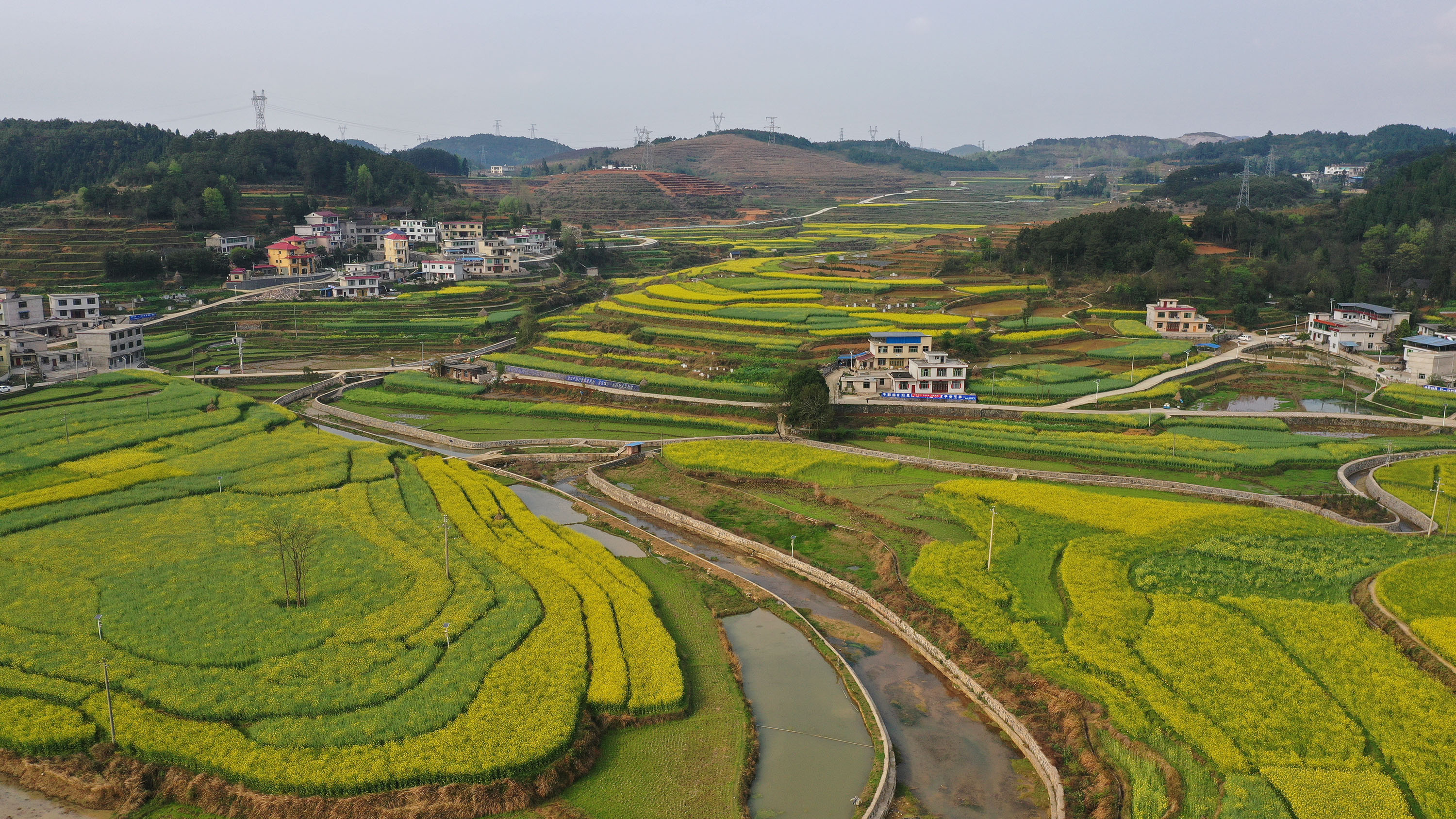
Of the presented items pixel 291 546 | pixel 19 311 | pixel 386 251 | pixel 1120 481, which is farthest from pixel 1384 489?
pixel 386 251

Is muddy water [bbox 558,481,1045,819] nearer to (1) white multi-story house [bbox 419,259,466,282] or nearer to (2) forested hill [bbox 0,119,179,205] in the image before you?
(1) white multi-story house [bbox 419,259,466,282]

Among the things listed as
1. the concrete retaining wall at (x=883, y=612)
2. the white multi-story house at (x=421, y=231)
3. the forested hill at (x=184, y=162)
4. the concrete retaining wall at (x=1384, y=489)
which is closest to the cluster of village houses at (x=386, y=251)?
the white multi-story house at (x=421, y=231)

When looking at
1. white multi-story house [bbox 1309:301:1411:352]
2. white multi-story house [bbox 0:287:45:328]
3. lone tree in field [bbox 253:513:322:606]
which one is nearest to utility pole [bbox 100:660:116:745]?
lone tree in field [bbox 253:513:322:606]

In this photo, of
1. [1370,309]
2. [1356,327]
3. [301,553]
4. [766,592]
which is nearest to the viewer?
[301,553]

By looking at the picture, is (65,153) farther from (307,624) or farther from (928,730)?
(928,730)

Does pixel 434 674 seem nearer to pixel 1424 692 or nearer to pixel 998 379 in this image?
pixel 1424 692
